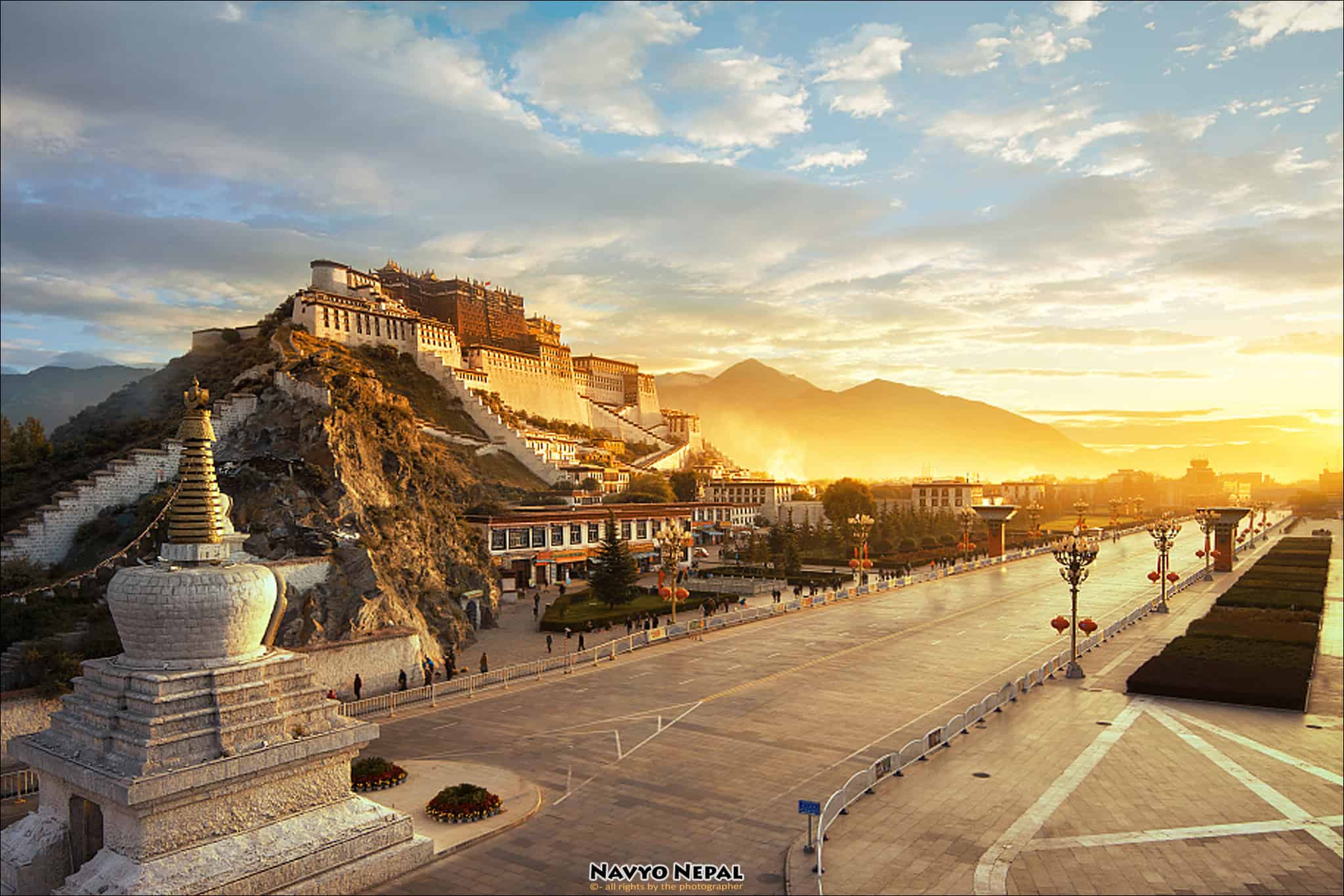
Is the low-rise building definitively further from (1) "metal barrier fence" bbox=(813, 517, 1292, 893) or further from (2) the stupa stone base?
(2) the stupa stone base

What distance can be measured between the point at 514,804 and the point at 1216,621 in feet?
95.3

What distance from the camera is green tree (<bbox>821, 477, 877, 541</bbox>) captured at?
85.2 m

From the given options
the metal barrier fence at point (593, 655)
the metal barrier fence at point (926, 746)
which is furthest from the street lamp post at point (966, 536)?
the metal barrier fence at point (926, 746)

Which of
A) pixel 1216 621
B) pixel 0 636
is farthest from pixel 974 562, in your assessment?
pixel 0 636

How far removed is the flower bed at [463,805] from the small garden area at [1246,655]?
62.7 ft

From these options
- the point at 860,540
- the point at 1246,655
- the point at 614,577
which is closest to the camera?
the point at 1246,655

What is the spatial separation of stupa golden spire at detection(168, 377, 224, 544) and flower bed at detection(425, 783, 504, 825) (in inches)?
241

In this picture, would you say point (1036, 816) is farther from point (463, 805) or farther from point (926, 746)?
point (463, 805)

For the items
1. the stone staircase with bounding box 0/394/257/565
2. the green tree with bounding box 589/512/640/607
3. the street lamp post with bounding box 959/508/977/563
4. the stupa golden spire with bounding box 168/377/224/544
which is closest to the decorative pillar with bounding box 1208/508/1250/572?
the street lamp post with bounding box 959/508/977/563

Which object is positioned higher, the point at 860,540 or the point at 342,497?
the point at 342,497

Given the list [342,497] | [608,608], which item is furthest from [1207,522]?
[342,497]

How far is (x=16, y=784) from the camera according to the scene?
57.2 ft

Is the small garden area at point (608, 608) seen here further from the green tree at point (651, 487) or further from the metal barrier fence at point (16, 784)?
the green tree at point (651, 487)

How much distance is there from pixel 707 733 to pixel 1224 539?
53821 millimetres
